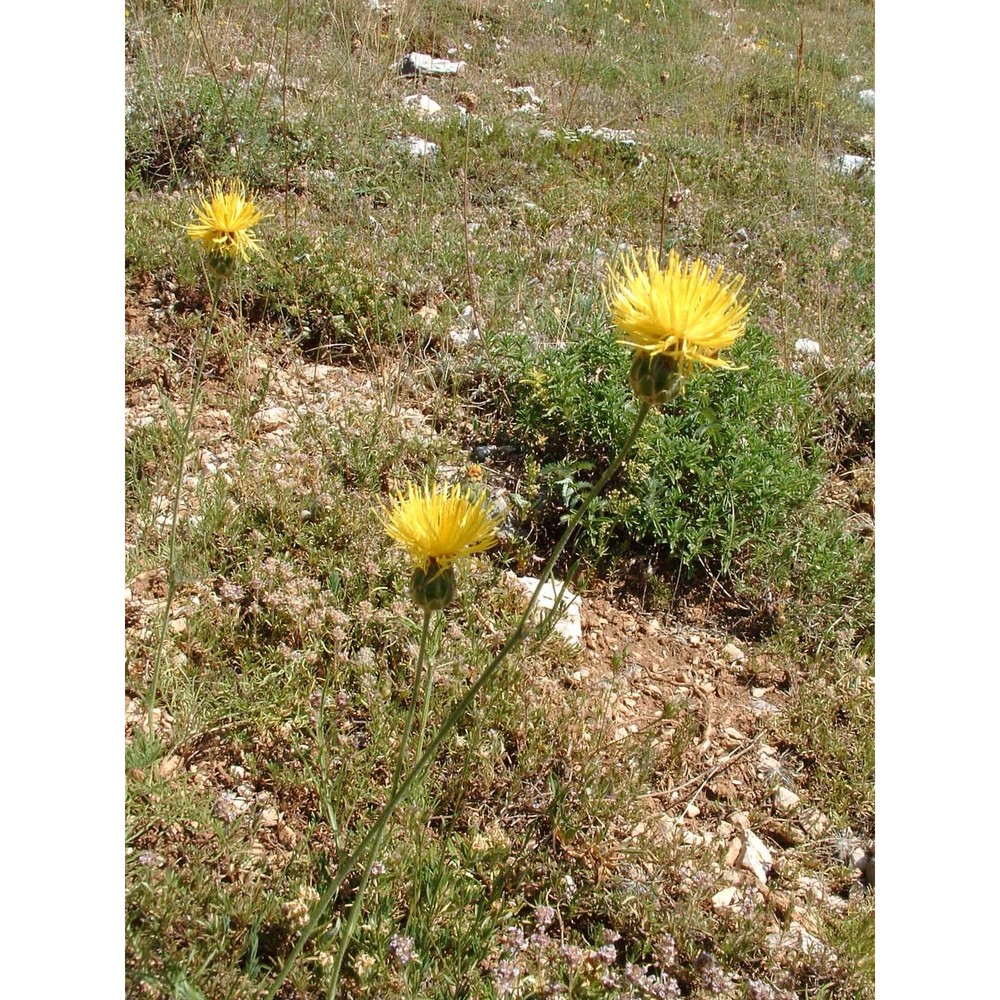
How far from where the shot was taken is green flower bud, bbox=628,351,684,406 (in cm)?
122

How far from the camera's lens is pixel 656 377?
1.22 metres

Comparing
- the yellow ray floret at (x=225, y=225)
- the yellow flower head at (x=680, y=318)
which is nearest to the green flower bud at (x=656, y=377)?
the yellow flower head at (x=680, y=318)

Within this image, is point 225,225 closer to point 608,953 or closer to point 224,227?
point 224,227

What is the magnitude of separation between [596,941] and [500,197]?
3.82 meters

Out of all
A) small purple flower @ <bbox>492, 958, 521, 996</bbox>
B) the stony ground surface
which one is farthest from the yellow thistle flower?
small purple flower @ <bbox>492, 958, 521, 996</bbox>

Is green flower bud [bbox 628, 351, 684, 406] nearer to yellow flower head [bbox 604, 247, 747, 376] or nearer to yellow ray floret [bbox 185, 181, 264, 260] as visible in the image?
yellow flower head [bbox 604, 247, 747, 376]

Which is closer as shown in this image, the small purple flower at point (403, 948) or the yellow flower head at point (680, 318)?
the yellow flower head at point (680, 318)

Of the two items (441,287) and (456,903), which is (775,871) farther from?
(441,287)

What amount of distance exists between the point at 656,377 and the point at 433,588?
475 millimetres

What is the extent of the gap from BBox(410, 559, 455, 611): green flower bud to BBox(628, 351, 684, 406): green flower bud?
0.42 meters

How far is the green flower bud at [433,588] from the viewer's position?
1.32 metres

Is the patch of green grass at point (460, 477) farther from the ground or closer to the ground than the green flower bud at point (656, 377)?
closer to the ground

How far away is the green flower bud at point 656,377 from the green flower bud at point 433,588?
1.37 feet

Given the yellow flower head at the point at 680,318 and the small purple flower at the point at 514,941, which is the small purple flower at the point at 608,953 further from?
the yellow flower head at the point at 680,318
